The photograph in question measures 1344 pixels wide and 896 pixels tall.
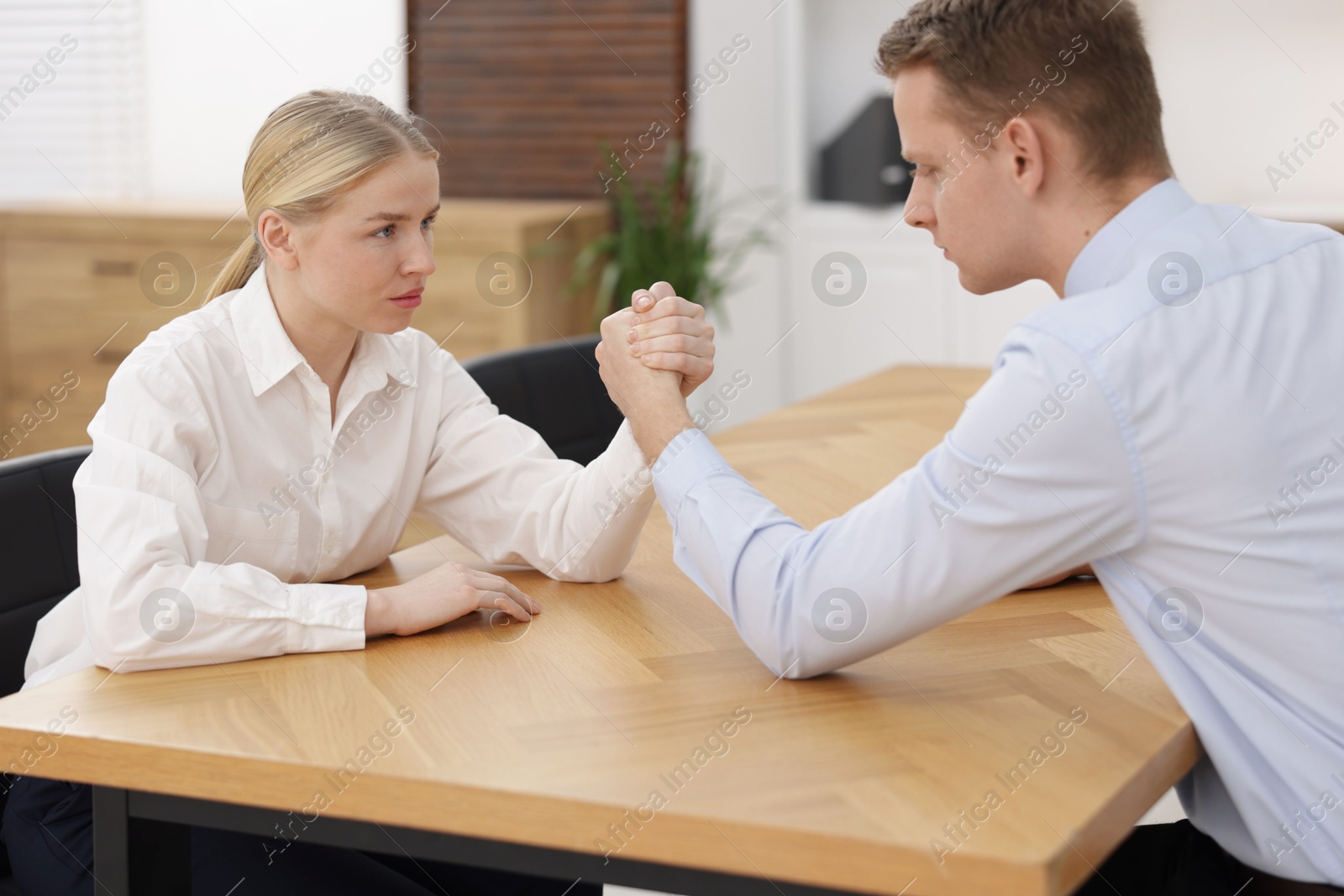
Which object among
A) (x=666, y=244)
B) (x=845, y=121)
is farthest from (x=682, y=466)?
(x=845, y=121)

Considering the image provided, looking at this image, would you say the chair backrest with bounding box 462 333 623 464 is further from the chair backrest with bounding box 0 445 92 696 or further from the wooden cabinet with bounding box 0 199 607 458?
the wooden cabinet with bounding box 0 199 607 458

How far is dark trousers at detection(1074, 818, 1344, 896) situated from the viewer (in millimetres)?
1285

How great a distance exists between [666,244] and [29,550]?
3.42 meters

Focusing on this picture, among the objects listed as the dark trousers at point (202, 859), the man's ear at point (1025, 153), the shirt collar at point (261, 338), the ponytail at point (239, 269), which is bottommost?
the dark trousers at point (202, 859)

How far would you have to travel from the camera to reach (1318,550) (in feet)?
3.85

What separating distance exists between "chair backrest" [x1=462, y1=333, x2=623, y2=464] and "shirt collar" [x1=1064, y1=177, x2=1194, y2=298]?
1210 millimetres

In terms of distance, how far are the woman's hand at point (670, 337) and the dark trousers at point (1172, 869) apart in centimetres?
67

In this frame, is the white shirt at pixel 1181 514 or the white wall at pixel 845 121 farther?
the white wall at pixel 845 121

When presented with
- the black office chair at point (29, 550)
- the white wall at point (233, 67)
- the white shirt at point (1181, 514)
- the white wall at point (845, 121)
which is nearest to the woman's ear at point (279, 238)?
the black office chair at point (29, 550)

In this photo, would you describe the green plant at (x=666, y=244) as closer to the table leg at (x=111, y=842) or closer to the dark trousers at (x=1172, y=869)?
the dark trousers at (x=1172, y=869)

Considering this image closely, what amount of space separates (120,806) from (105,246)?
4.10m

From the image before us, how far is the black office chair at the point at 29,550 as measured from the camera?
1567 millimetres

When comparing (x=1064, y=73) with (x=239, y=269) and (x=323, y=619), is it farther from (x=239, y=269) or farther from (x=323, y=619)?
(x=239, y=269)

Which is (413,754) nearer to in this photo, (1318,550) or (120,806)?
(120,806)
